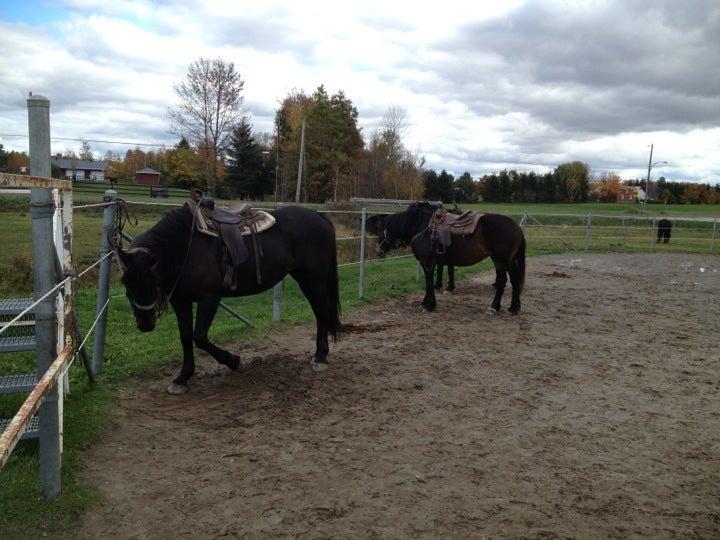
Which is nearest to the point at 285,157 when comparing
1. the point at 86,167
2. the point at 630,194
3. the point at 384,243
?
the point at 86,167

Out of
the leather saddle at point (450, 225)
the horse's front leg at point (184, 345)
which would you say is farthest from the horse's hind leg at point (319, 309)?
the leather saddle at point (450, 225)

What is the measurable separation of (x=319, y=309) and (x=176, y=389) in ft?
5.13

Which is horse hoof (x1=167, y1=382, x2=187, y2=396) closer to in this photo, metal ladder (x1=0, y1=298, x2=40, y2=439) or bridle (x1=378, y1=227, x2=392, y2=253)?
metal ladder (x1=0, y1=298, x2=40, y2=439)

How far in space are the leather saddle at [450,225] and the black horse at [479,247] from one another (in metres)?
0.07

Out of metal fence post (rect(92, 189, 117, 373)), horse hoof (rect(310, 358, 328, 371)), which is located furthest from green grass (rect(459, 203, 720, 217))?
metal fence post (rect(92, 189, 117, 373))

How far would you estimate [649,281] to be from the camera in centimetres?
1235

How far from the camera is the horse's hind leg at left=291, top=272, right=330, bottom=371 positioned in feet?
17.4

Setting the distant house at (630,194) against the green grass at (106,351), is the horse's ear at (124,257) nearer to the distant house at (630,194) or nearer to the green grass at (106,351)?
the green grass at (106,351)

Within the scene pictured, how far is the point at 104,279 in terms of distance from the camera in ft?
15.0

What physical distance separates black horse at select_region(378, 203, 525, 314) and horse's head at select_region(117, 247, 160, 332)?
194 inches

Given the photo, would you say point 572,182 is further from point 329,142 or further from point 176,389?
point 176,389

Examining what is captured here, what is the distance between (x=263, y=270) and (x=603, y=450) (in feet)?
10.1

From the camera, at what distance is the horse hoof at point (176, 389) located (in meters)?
4.52

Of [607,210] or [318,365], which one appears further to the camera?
[607,210]
